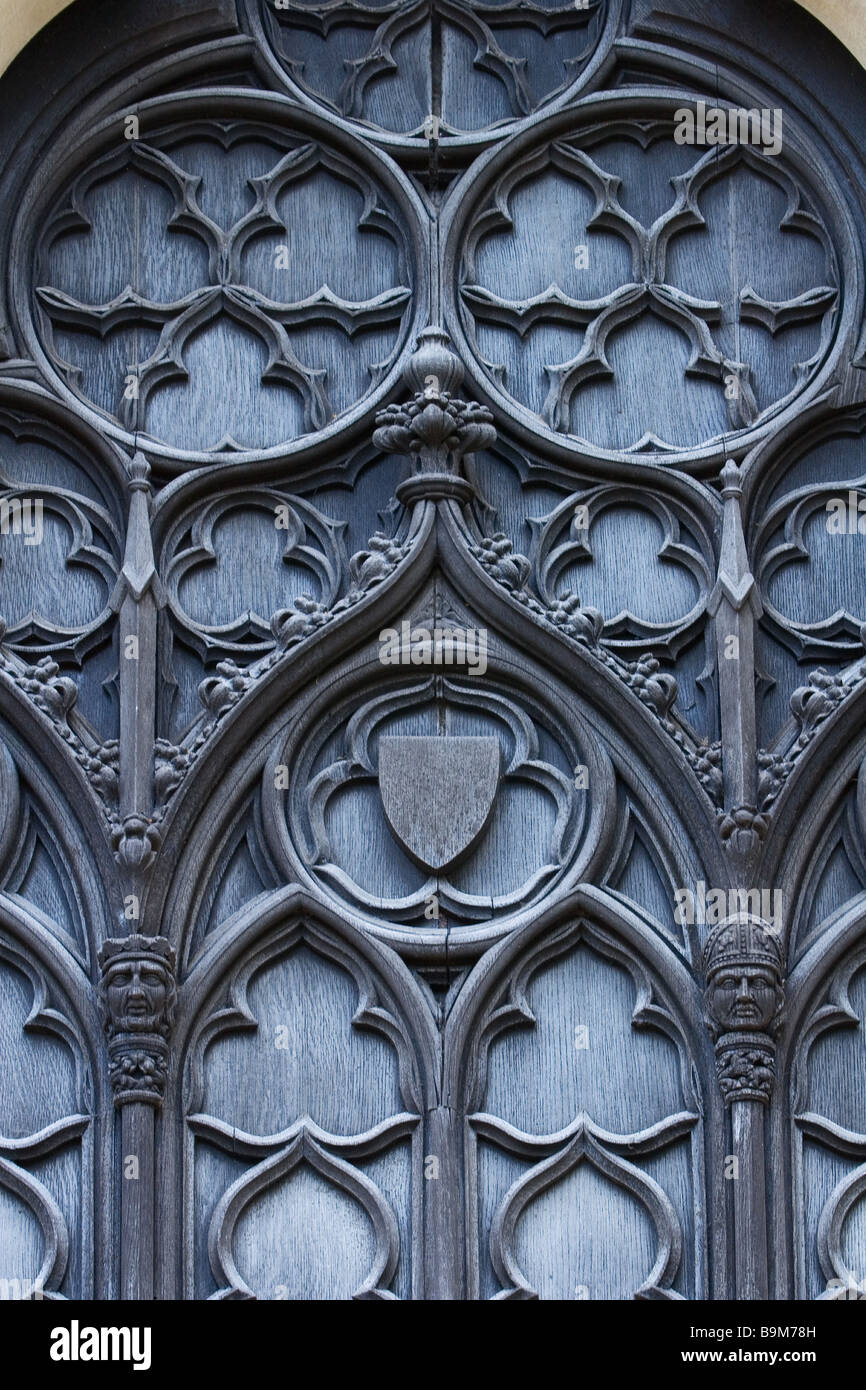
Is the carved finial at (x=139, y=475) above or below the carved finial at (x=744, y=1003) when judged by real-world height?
above

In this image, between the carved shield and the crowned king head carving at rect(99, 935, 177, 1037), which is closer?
the crowned king head carving at rect(99, 935, 177, 1037)

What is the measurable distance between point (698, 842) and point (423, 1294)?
2.31 m

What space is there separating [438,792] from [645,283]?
2.81 meters

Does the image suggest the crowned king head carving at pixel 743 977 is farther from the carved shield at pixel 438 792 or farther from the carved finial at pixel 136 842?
the carved finial at pixel 136 842

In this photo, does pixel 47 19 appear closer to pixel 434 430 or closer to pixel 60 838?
pixel 434 430

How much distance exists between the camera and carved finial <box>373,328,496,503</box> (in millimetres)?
15562

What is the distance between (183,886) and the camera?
1491cm

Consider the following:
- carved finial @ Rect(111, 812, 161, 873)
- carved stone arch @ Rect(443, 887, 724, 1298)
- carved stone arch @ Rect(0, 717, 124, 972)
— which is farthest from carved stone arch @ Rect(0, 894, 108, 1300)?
carved stone arch @ Rect(443, 887, 724, 1298)

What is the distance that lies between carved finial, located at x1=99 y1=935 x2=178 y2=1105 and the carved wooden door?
2 cm

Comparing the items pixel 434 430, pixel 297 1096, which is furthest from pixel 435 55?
pixel 297 1096

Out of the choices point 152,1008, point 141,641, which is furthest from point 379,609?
point 152,1008

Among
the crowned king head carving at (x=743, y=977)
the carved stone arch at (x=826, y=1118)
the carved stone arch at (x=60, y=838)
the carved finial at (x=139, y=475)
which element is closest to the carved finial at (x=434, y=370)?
the carved finial at (x=139, y=475)

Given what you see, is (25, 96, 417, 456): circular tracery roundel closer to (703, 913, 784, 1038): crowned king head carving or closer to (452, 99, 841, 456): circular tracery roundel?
(452, 99, 841, 456): circular tracery roundel

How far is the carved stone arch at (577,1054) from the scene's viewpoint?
1434cm
